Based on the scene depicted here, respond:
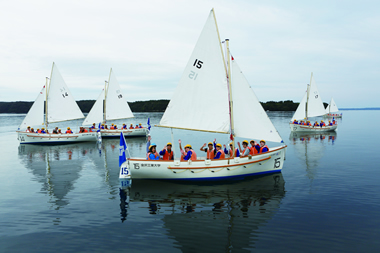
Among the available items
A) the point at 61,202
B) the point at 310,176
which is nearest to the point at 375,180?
the point at 310,176

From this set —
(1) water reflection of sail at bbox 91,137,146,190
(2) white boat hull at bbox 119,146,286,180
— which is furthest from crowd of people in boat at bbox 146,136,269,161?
(1) water reflection of sail at bbox 91,137,146,190

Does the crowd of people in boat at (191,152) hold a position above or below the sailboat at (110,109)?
below

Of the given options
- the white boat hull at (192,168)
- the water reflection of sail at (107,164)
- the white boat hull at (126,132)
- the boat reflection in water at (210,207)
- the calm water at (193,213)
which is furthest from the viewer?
the white boat hull at (126,132)

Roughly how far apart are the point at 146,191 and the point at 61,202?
18.3 ft

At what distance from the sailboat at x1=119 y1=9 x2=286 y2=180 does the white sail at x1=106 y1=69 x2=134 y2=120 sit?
36.3 metres

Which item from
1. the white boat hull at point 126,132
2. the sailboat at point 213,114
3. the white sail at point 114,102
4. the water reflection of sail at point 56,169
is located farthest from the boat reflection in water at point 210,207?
the white sail at point 114,102

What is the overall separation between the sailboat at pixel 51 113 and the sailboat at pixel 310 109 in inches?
1762

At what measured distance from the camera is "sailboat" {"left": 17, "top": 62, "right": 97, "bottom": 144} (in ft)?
149

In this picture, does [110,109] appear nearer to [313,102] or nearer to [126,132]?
[126,132]

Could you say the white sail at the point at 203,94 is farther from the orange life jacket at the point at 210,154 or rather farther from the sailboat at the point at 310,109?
the sailboat at the point at 310,109

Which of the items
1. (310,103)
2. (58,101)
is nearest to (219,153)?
(58,101)

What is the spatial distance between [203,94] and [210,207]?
29.2 ft

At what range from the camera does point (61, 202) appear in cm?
1689

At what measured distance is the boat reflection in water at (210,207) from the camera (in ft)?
39.5
